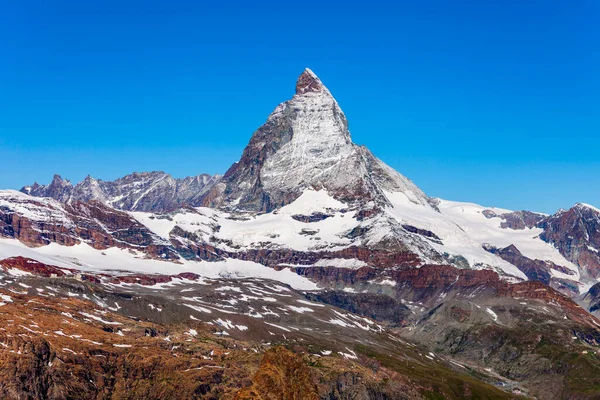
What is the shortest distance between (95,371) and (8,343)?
23.3 metres

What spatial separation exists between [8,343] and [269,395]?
10564 cm

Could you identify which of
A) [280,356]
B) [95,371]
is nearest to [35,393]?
[95,371]

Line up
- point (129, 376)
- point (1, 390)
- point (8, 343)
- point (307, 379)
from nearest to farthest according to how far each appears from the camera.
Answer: point (307, 379) → point (1, 390) → point (8, 343) → point (129, 376)

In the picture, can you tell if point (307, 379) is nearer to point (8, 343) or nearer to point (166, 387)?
point (166, 387)

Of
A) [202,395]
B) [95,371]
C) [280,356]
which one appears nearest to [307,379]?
[280,356]

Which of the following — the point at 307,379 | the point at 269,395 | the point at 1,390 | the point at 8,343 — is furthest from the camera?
the point at 8,343

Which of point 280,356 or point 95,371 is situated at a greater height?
point 280,356

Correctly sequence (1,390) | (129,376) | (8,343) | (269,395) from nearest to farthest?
1. (269,395)
2. (1,390)
3. (8,343)
4. (129,376)

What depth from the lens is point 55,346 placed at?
199 meters

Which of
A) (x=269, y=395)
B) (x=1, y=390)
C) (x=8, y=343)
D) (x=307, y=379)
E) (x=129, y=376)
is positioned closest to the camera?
(x=269, y=395)

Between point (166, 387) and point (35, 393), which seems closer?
point (35, 393)

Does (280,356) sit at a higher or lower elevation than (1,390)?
higher

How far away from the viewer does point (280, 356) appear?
117625 millimetres

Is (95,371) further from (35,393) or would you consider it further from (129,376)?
(35,393)
